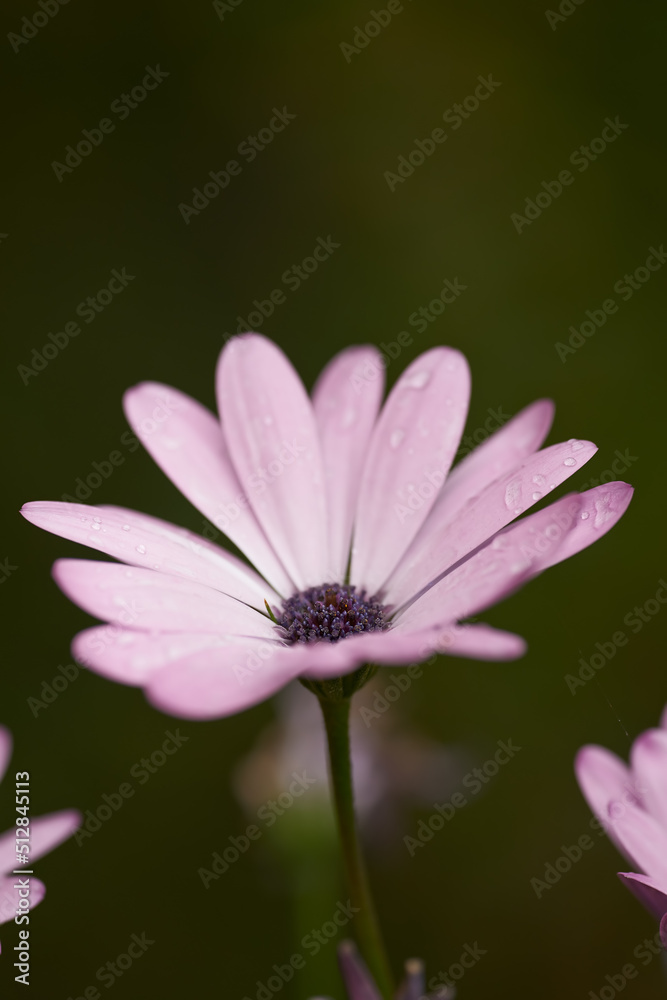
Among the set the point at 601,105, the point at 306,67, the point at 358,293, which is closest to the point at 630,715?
the point at 358,293

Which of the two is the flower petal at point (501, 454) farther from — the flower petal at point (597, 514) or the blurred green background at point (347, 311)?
the blurred green background at point (347, 311)

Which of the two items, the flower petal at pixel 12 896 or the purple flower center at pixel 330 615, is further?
the purple flower center at pixel 330 615
